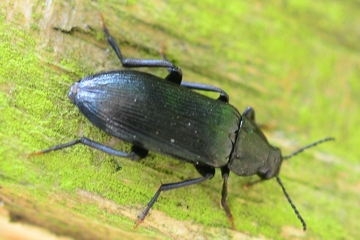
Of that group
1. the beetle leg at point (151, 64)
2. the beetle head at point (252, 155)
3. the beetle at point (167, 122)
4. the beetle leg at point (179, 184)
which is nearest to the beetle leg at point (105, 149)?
the beetle at point (167, 122)

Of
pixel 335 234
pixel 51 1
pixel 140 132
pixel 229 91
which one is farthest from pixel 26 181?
pixel 335 234

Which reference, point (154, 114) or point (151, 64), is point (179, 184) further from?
point (151, 64)

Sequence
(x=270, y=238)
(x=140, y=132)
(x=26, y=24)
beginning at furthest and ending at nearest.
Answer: (x=270, y=238), (x=26, y=24), (x=140, y=132)

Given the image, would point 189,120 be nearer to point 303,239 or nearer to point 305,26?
A: point 303,239

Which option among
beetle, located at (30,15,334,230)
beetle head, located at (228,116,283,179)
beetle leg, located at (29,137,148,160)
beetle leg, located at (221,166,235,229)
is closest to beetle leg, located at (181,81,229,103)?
beetle, located at (30,15,334,230)

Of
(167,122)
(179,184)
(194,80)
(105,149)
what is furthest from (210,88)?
(105,149)

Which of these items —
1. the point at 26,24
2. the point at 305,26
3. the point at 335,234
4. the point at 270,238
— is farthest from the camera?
the point at 305,26

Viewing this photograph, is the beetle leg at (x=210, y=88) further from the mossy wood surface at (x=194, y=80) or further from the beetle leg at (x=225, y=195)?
the beetle leg at (x=225, y=195)
